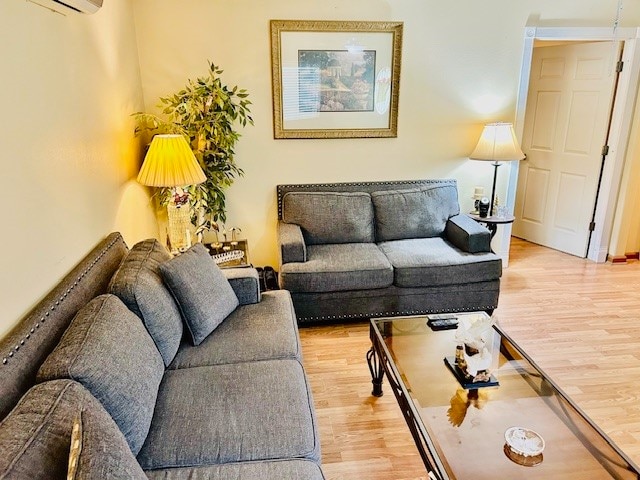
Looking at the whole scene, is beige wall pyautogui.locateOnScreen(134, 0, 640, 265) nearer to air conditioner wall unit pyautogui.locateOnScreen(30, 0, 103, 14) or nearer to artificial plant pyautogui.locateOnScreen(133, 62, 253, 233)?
artificial plant pyautogui.locateOnScreen(133, 62, 253, 233)

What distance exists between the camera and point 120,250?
2348 mm


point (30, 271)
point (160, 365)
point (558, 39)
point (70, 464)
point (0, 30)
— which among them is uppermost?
point (558, 39)

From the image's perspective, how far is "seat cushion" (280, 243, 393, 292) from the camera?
3.02m

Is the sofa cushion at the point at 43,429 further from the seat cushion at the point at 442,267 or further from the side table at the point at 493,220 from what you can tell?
the side table at the point at 493,220

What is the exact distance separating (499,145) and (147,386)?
124 inches

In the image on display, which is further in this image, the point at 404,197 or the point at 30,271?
the point at 404,197

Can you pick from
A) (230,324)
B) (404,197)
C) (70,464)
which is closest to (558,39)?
(404,197)

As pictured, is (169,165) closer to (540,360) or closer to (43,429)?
(43,429)

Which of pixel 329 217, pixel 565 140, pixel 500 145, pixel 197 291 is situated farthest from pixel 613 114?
pixel 197 291

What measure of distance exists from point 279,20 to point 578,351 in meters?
3.14

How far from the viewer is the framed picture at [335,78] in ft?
11.3

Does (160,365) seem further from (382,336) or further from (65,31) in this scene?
(65,31)

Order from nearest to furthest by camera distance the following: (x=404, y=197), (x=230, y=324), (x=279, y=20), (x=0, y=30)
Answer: (x=0, y=30)
(x=230, y=324)
(x=279, y=20)
(x=404, y=197)

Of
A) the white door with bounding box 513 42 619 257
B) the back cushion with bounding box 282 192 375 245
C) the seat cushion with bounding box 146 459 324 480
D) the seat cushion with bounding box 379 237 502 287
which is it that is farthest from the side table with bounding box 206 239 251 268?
the white door with bounding box 513 42 619 257
